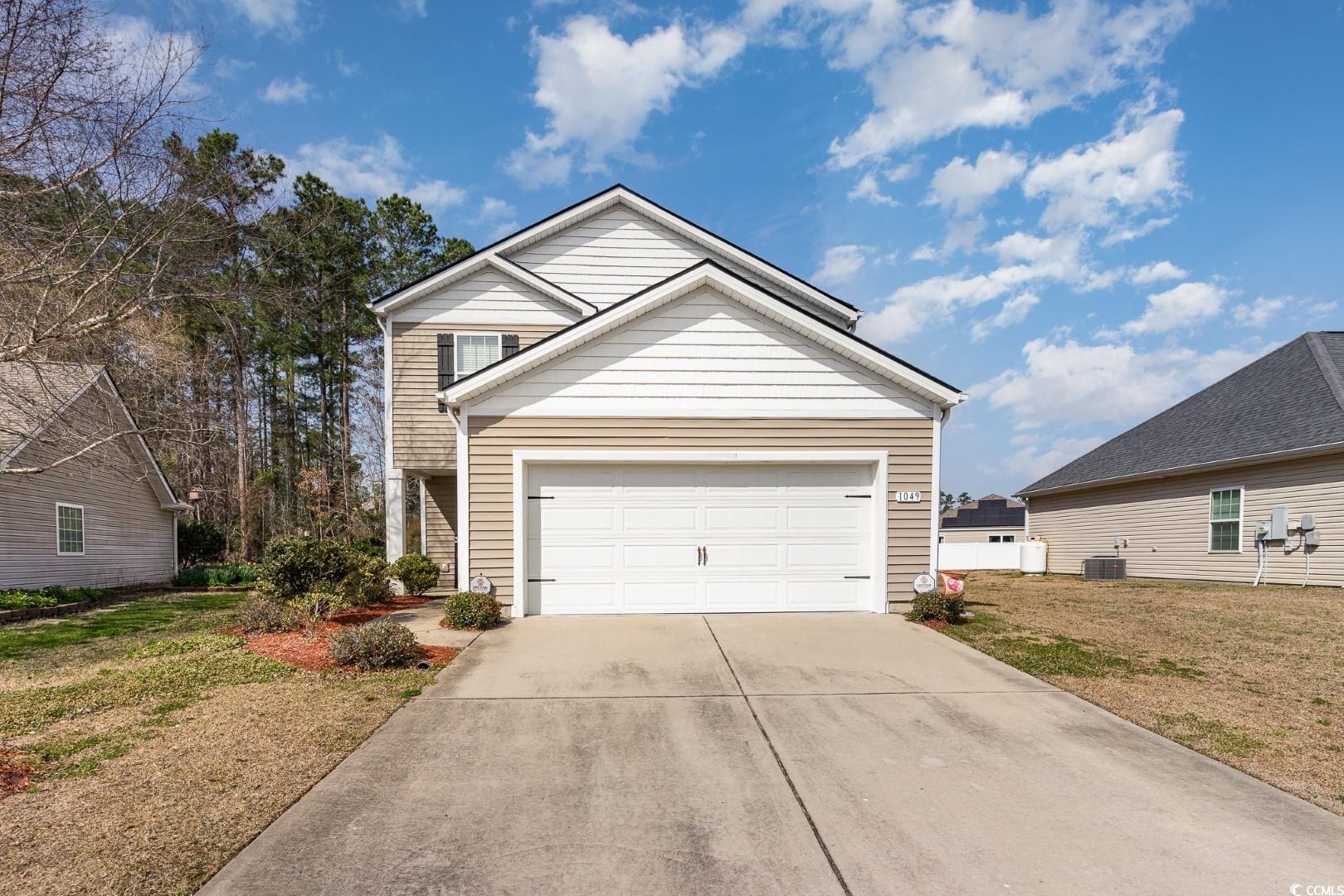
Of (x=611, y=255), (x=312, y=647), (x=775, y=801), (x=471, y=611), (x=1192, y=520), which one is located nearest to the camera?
(x=775, y=801)

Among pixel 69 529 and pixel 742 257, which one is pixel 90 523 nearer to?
pixel 69 529

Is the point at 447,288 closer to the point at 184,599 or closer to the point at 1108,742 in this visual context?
the point at 184,599

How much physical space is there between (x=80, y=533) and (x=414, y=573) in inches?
392

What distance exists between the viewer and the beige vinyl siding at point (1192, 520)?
1339 cm

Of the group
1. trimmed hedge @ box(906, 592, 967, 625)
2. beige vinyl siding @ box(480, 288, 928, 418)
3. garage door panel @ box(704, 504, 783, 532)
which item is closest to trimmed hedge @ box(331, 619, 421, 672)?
beige vinyl siding @ box(480, 288, 928, 418)

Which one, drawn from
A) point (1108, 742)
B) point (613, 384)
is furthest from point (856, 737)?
point (613, 384)

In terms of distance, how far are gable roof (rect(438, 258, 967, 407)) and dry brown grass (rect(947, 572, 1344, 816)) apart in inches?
141

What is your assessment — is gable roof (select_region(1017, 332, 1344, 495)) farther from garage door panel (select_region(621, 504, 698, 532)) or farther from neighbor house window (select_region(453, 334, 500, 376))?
neighbor house window (select_region(453, 334, 500, 376))

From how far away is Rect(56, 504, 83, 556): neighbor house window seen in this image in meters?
14.5

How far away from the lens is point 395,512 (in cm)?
1358

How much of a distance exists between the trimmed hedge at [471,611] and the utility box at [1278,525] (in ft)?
55.7

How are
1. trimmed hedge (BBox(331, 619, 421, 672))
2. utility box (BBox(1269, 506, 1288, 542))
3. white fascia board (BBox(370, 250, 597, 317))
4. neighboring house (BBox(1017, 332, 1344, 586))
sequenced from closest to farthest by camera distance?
trimmed hedge (BBox(331, 619, 421, 672)) → white fascia board (BBox(370, 250, 597, 317)) → neighboring house (BBox(1017, 332, 1344, 586)) → utility box (BBox(1269, 506, 1288, 542))

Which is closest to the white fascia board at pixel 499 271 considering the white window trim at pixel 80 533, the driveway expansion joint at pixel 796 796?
the driveway expansion joint at pixel 796 796

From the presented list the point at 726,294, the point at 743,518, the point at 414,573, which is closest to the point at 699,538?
the point at 743,518
